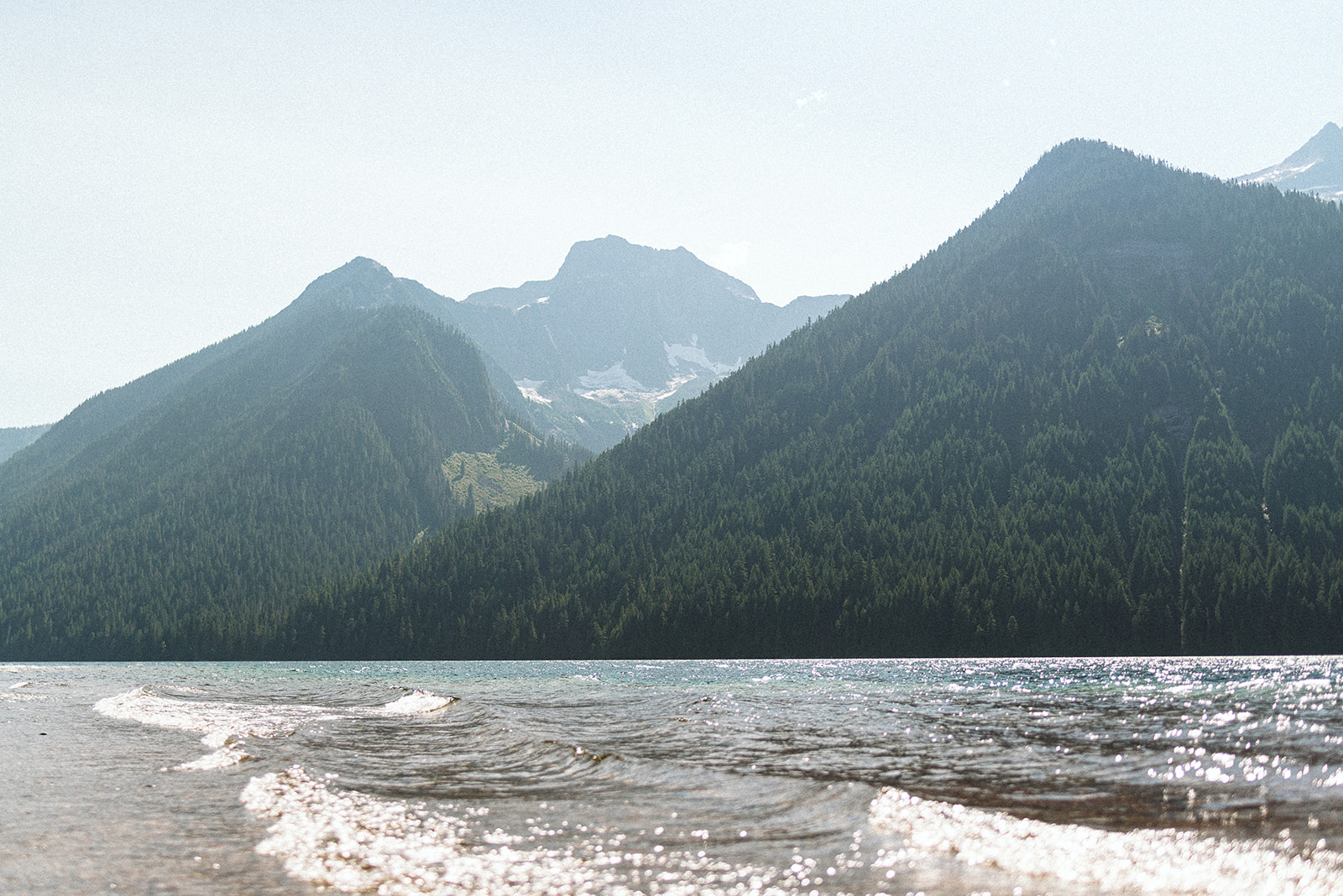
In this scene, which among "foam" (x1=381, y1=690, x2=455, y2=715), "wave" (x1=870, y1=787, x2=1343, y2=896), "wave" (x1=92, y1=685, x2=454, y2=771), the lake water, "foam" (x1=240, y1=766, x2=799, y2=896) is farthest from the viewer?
"foam" (x1=381, y1=690, x2=455, y2=715)

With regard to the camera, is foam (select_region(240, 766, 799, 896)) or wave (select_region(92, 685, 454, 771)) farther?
wave (select_region(92, 685, 454, 771))

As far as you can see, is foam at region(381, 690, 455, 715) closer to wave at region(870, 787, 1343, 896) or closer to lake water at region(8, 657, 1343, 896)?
lake water at region(8, 657, 1343, 896)

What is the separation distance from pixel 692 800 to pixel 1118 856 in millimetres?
12265

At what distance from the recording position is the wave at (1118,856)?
17.2 metres

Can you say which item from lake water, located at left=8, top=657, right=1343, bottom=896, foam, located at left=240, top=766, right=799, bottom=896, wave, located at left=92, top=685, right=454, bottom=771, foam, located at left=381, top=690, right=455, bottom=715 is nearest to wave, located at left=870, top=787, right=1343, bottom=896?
lake water, located at left=8, top=657, right=1343, bottom=896

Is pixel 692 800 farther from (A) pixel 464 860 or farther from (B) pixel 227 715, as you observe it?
(B) pixel 227 715

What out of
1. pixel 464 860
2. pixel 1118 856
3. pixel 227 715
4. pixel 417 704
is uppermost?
pixel 464 860

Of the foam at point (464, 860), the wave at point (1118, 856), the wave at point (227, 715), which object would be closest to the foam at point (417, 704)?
the wave at point (227, 715)

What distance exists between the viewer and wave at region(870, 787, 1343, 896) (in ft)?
56.3

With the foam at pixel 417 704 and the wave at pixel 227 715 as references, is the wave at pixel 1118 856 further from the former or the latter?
the foam at pixel 417 704

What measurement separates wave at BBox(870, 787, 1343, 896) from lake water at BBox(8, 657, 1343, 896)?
3.4 inches

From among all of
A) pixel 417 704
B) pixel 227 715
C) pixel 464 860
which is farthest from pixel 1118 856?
pixel 227 715

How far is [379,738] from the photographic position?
1778 inches

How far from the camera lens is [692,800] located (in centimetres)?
2714
